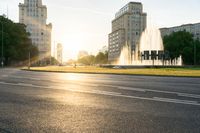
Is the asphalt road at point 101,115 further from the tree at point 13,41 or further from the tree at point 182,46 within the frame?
the tree at point 182,46

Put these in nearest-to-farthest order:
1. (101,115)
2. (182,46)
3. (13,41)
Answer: (101,115) < (13,41) < (182,46)

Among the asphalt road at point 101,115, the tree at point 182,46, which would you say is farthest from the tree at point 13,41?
the asphalt road at point 101,115

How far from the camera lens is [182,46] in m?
110

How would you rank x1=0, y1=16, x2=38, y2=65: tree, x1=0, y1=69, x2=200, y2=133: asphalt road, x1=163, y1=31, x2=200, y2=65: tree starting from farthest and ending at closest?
x1=163, y1=31, x2=200, y2=65: tree, x1=0, y1=16, x2=38, y2=65: tree, x1=0, y1=69, x2=200, y2=133: asphalt road

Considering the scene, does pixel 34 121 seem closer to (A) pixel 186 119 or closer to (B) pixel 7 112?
(B) pixel 7 112

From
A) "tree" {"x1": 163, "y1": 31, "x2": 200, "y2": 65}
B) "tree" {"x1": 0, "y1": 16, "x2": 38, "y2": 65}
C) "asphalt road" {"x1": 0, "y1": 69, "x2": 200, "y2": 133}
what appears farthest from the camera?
"tree" {"x1": 163, "y1": 31, "x2": 200, "y2": 65}

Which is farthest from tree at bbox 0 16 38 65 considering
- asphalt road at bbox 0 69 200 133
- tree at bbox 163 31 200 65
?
asphalt road at bbox 0 69 200 133

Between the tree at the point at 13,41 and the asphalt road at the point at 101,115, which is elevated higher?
the tree at the point at 13,41

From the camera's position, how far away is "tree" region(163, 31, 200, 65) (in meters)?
106

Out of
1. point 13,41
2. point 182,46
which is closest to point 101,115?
point 13,41

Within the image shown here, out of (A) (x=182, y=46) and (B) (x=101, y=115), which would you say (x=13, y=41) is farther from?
(B) (x=101, y=115)

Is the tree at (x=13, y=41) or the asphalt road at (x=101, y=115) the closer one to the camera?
the asphalt road at (x=101, y=115)

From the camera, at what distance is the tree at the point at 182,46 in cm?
10616

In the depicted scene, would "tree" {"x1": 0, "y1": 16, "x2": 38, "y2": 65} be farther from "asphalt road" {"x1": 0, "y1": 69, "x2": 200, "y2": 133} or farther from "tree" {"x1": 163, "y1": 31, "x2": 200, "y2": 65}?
"asphalt road" {"x1": 0, "y1": 69, "x2": 200, "y2": 133}
